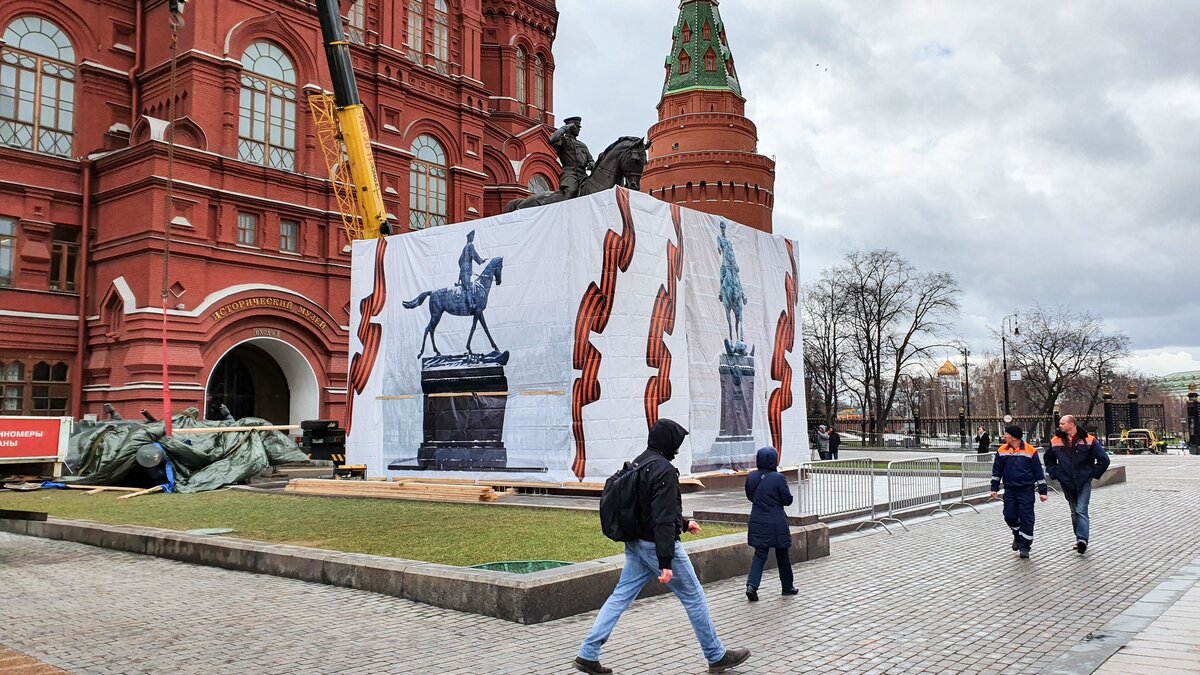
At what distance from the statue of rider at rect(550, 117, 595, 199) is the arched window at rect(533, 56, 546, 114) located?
79.0 feet

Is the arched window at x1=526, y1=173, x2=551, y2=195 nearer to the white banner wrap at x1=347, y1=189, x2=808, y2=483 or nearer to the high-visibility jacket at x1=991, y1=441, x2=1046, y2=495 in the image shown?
the white banner wrap at x1=347, y1=189, x2=808, y2=483

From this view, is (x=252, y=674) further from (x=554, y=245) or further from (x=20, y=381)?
(x=20, y=381)

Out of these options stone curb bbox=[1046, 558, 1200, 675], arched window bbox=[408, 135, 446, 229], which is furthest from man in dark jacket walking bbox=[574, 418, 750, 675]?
arched window bbox=[408, 135, 446, 229]

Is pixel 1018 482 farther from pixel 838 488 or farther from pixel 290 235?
pixel 290 235

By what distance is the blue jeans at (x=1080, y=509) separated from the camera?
37.2ft

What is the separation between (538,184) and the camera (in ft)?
139

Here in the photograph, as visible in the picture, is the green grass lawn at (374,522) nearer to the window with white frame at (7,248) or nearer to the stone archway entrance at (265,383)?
the window with white frame at (7,248)

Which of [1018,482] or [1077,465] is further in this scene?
[1077,465]

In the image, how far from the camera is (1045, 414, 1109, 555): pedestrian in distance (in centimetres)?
1141

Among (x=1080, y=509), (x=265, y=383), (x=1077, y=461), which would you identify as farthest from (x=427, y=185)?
(x=1080, y=509)

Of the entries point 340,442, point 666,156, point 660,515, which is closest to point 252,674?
→ point 660,515

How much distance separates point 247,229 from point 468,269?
12676 mm

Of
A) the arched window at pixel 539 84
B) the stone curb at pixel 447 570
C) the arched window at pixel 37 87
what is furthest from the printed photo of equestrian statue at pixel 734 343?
the arched window at pixel 539 84

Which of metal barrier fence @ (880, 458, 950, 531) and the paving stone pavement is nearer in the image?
the paving stone pavement
